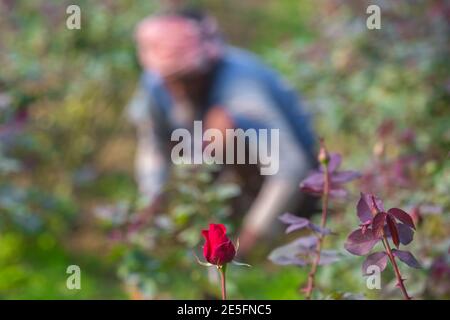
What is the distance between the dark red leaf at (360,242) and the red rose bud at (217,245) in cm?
16

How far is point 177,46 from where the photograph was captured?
351cm

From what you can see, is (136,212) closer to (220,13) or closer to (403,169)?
(403,169)

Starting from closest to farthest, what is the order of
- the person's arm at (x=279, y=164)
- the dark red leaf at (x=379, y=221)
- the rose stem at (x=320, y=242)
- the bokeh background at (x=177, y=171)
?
1. the dark red leaf at (x=379, y=221)
2. the rose stem at (x=320, y=242)
3. the bokeh background at (x=177, y=171)
4. the person's arm at (x=279, y=164)

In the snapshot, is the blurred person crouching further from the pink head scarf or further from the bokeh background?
the bokeh background

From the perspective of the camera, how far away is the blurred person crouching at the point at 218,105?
339 centimetres

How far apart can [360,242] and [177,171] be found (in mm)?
893

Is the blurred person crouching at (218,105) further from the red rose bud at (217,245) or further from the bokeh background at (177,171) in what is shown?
the red rose bud at (217,245)

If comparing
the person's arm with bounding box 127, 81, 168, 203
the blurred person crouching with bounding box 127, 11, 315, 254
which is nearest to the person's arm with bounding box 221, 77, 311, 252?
the blurred person crouching with bounding box 127, 11, 315, 254

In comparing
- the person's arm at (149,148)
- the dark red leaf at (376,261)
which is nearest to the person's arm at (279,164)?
the person's arm at (149,148)

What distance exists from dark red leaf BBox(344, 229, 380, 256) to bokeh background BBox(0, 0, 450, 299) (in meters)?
0.11

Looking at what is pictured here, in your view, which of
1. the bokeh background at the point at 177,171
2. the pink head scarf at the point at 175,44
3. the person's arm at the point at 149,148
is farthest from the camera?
the person's arm at the point at 149,148

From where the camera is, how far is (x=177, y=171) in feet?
6.31

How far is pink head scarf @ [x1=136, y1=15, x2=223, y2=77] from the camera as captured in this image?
351cm
